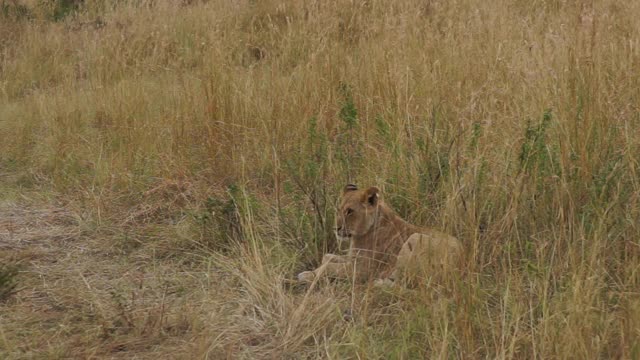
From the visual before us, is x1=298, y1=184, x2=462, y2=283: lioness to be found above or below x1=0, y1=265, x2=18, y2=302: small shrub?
above

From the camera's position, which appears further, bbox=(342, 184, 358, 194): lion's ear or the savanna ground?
bbox=(342, 184, 358, 194): lion's ear

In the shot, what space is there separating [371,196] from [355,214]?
14cm

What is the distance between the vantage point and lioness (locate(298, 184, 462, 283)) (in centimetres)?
369

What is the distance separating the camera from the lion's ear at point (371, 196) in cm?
393

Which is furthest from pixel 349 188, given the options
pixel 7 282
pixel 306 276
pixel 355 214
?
pixel 7 282

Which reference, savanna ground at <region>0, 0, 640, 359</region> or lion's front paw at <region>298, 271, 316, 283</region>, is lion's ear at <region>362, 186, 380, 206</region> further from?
lion's front paw at <region>298, 271, 316, 283</region>

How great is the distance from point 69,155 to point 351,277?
316 centimetres

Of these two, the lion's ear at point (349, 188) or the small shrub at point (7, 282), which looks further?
the lion's ear at point (349, 188)

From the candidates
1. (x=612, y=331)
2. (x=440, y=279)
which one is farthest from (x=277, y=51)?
(x=612, y=331)

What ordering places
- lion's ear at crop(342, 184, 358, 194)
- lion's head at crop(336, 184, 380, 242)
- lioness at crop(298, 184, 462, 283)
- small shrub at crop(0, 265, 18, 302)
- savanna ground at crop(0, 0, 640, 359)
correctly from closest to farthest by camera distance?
savanna ground at crop(0, 0, 640, 359), lioness at crop(298, 184, 462, 283), small shrub at crop(0, 265, 18, 302), lion's head at crop(336, 184, 380, 242), lion's ear at crop(342, 184, 358, 194)

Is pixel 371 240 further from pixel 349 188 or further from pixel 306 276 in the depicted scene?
pixel 306 276

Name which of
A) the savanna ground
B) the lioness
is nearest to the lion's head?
the lioness

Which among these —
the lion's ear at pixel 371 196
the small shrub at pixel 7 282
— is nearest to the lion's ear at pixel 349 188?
the lion's ear at pixel 371 196

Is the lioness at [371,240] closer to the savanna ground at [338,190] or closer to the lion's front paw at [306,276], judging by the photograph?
the lion's front paw at [306,276]
